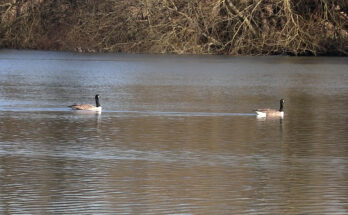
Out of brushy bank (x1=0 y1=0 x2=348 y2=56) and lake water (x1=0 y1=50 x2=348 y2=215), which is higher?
brushy bank (x1=0 y1=0 x2=348 y2=56)

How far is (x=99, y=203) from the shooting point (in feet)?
35.5

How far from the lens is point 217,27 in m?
49.7

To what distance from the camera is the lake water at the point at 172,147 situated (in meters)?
11.1

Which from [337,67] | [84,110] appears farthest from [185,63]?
[84,110]

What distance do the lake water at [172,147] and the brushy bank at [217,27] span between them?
15511 millimetres

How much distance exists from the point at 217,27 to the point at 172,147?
3443cm

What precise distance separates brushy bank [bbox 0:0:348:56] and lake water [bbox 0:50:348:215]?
611 inches

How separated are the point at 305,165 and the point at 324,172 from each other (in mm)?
661

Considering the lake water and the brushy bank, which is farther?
the brushy bank

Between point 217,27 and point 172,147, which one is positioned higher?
point 217,27

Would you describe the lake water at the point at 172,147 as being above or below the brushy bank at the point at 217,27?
below

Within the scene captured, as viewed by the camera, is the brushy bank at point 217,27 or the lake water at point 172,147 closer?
the lake water at point 172,147

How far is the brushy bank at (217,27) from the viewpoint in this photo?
48.2m

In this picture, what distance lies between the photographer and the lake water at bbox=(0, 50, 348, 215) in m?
11.1
